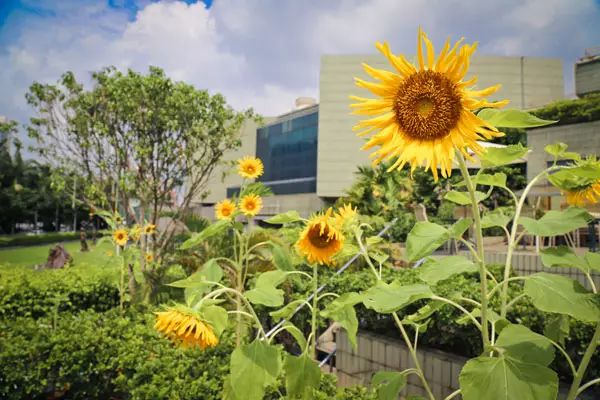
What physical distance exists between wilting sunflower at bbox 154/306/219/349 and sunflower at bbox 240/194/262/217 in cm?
209

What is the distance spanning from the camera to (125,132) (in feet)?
28.5

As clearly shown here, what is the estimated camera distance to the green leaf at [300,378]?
1.26m

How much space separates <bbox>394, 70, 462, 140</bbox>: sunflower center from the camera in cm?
85

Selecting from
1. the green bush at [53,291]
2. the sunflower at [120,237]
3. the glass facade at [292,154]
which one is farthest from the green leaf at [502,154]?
the glass facade at [292,154]

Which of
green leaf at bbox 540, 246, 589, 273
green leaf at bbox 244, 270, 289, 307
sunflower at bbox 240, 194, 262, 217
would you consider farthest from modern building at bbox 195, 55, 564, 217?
green leaf at bbox 540, 246, 589, 273

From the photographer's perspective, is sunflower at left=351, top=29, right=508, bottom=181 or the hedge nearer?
sunflower at left=351, top=29, right=508, bottom=181

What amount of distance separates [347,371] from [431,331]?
0.86 meters

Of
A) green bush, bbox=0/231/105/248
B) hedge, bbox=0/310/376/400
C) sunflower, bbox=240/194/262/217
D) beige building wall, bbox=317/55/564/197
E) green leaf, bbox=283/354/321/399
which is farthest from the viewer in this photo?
beige building wall, bbox=317/55/564/197

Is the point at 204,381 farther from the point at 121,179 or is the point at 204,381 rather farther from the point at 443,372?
the point at 121,179

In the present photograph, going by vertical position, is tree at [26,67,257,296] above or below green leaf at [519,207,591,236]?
above

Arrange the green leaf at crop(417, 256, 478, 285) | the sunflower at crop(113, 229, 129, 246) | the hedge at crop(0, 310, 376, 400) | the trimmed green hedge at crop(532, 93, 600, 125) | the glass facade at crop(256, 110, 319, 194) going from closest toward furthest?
the green leaf at crop(417, 256, 478, 285) < the hedge at crop(0, 310, 376, 400) < the sunflower at crop(113, 229, 129, 246) < the trimmed green hedge at crop(532, 93, 600, 125) < the glass facade at crop(256, 110, 319, 194)

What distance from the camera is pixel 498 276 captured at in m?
4.06

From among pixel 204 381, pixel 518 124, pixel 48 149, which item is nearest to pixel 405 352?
pixel 204 381

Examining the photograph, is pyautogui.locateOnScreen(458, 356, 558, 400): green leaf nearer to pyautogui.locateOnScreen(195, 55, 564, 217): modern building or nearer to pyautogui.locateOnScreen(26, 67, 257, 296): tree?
pyautogui.locateOnScreen(26, 67, 257, 296): tree
